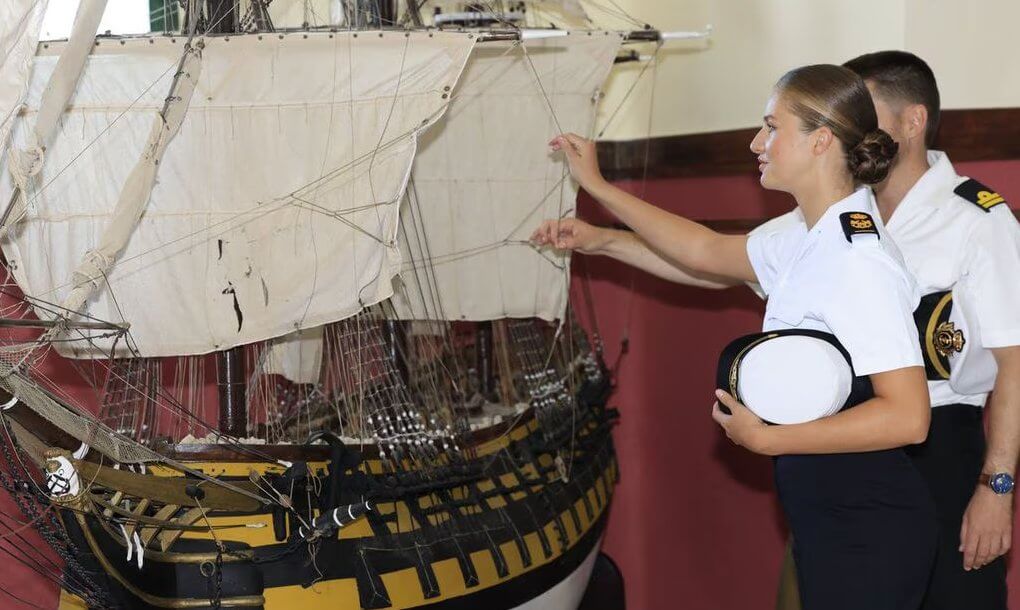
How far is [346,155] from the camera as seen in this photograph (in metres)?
2.64

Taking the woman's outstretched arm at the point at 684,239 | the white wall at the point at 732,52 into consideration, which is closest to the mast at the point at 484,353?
the white wall at the point at 732,52

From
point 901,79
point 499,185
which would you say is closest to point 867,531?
point 901,79

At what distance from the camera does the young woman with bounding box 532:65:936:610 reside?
1.36 metres

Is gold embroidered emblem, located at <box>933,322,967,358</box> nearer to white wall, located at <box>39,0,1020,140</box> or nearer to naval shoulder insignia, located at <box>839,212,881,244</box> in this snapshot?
naval shoulder insignia, located at <box>839,212,881,244</box>

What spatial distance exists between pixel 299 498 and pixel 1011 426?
1.38m

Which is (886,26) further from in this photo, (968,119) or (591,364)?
(591,364)

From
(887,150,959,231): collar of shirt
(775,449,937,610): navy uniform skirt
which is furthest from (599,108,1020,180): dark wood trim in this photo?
(775,449,937,610): navy uniform skirt

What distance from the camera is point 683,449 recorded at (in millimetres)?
3510

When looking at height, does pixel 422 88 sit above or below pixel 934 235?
above

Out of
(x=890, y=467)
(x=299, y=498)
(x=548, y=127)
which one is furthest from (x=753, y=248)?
(x=548, y=127)

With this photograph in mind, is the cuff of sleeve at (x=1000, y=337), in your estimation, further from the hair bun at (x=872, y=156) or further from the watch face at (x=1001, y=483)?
the hair bun at (x=872, y=156)

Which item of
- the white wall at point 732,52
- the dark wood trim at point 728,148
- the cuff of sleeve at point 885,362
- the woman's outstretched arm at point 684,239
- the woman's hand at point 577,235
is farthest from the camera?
the white wall at point 732,52

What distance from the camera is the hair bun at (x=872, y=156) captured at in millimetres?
1469

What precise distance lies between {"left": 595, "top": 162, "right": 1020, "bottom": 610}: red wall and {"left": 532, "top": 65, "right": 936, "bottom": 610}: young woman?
1.38 m
